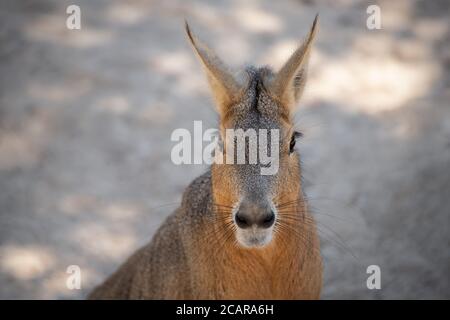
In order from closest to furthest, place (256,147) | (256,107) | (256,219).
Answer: (256,219)
(256,147)
(256,107)

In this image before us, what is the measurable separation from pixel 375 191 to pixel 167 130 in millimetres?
2606

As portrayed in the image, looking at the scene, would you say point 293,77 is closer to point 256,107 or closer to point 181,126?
point 256,107

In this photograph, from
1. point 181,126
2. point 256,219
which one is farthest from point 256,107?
point 181,126

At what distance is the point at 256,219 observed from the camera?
4227 millimetres

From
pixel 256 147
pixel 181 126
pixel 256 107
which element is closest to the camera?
pixel 256 147

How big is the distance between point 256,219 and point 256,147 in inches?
19.6

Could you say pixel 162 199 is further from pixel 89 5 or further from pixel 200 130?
pixel 89 5

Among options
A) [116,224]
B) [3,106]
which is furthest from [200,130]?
[3,106]

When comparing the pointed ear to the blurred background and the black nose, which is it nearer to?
the black nose

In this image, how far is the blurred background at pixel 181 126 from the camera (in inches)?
276

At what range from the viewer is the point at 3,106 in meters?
8.68

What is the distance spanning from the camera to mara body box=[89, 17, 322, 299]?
4.45m
